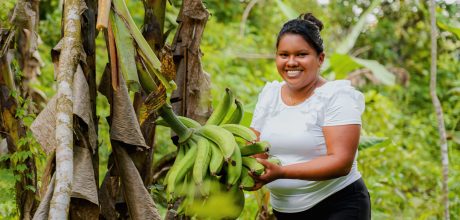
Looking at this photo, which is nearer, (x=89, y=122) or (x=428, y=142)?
(x=89, y=122)

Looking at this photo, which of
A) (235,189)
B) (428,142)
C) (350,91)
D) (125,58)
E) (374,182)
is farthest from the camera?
(428,142)

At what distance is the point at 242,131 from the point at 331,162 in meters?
0.25

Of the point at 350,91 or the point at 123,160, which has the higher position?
the point at 350,91

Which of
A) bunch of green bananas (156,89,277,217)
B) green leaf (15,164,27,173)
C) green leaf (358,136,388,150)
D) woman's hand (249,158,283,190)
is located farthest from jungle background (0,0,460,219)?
woman's hand (249,158,283,190)

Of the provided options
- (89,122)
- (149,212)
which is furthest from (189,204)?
(89,122)

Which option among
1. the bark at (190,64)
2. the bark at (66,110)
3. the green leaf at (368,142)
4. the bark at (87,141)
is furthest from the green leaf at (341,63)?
the bark at (66,110)

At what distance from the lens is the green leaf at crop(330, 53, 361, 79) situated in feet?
13.1

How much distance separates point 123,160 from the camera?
172 cm

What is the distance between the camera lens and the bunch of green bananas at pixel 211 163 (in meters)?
1.69

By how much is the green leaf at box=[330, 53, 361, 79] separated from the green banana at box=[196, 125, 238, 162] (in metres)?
2.28

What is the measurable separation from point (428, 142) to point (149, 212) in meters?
4.93

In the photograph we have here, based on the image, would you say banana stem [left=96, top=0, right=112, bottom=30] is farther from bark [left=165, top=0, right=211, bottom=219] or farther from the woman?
bark [left=165, top=0, right=211, bottom=219]

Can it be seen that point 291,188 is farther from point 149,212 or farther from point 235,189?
point 149,212

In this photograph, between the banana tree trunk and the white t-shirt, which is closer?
the white t-shirt
